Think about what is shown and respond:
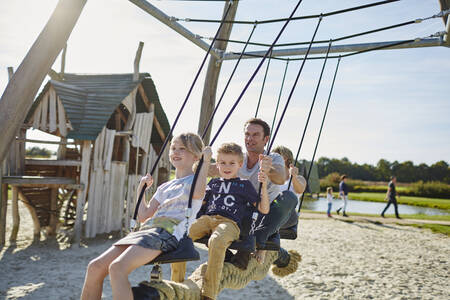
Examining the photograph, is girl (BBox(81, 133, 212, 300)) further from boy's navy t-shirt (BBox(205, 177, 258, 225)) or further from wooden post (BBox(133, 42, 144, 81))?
wooden post (BBox(133, 42, 144, 81))

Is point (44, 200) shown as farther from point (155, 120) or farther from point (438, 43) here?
point (438, 43)

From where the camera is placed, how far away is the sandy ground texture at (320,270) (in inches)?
307

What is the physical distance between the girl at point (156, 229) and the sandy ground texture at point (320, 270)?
5679 mm

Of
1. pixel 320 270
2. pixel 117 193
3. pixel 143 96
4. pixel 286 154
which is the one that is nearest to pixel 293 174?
pixel 286 154

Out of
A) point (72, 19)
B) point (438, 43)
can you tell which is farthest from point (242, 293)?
point (72, 19)

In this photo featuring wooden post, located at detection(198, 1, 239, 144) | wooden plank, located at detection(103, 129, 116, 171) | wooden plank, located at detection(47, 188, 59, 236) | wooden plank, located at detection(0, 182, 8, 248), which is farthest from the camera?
wooden plank, located at detection(47, 188, 59, 236)

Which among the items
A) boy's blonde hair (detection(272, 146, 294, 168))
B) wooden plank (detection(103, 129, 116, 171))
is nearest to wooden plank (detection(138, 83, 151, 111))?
wooden plank (detection(103, 129, 116, 171))

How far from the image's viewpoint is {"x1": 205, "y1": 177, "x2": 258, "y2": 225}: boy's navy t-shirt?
288 centimetres

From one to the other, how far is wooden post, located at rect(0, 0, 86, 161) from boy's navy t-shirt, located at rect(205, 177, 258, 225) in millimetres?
1676

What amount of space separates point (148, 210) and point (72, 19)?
72.5 inches

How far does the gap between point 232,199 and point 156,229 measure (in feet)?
2.73

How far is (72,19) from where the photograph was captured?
3238 mm

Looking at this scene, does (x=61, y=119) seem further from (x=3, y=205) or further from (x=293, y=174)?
(x=293, y=174)

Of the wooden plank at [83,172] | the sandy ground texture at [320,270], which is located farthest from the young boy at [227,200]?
the wooden plank at [83,172]
